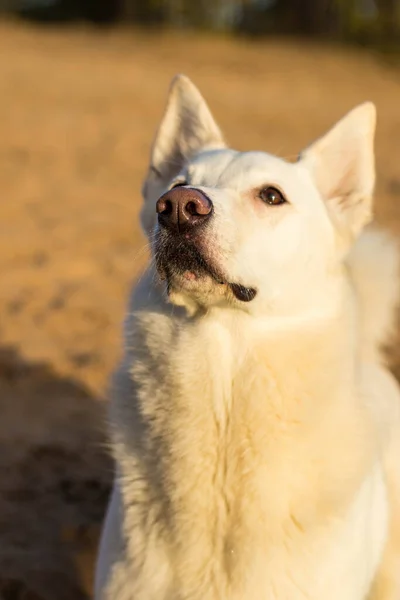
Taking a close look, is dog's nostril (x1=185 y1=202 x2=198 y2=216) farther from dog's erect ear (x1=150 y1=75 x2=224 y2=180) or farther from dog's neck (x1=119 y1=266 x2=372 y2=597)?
dog's erect ear (x1=150 y1=75 x2=224 y2=180)

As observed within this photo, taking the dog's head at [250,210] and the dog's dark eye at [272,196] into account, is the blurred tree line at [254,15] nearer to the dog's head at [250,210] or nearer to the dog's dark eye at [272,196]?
the dog's head at [250,210]

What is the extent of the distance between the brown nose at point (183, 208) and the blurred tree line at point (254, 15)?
24.1 m

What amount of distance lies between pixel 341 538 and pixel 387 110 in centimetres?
1513

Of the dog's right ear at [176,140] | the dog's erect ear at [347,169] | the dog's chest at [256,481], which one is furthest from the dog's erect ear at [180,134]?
the dog's chest at [256,481]

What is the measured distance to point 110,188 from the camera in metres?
10.8

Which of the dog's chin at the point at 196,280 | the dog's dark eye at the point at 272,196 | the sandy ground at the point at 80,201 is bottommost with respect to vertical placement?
the sandy ground at the point at 80,201

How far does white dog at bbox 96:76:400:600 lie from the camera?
301cm

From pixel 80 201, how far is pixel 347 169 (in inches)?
270

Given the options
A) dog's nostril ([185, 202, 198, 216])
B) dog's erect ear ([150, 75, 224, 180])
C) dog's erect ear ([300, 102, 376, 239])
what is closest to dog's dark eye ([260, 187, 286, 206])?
dog's erect ear ([300, 102, 376, 239])

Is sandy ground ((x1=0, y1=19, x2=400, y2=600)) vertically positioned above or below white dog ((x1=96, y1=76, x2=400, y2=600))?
below

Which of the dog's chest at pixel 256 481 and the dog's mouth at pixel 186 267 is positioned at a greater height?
the dog's mouth at pixel 186 267

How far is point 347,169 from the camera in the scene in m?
3.58

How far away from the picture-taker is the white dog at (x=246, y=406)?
9.89 feet

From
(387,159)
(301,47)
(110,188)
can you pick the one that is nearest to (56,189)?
(110,188)
